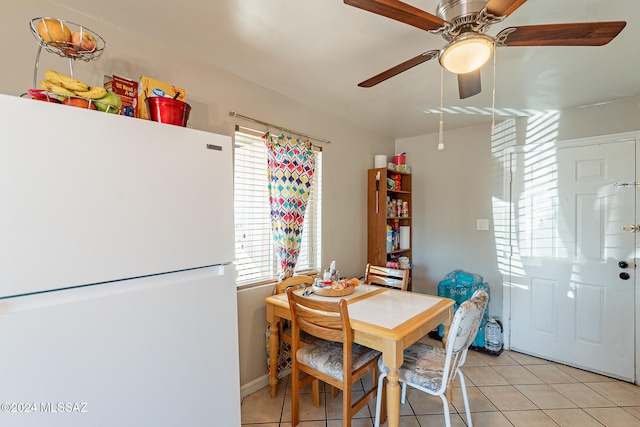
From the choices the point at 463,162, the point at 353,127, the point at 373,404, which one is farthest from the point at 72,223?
the point at 463,162

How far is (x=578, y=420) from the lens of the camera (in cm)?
190

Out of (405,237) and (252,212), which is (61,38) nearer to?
(252,212)

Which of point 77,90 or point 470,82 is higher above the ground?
point 470,82

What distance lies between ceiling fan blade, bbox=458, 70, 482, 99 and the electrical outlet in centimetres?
195

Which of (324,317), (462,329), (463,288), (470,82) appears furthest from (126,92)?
(463,288)

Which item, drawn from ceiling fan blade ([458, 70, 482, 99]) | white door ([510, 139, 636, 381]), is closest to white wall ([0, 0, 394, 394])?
ceiling fan blade ([458, 70, 482, 99])

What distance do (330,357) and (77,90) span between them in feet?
5.82

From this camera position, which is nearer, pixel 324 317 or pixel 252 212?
pixel 324 317

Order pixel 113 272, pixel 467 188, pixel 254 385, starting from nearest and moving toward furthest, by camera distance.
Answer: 1. pixel 113 272
2. pixel 254 385
3. pixel 467 188

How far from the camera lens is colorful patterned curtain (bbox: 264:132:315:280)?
224cm

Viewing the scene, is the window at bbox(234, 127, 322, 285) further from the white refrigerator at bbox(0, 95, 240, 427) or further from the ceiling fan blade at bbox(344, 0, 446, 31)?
the ceiling fan blade at bbox(344, 0, 446, 31)

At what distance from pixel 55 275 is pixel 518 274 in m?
3.53

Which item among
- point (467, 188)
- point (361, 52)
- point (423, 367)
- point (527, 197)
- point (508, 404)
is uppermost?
point (361, 52)

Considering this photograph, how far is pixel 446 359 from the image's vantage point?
149 cm
